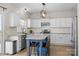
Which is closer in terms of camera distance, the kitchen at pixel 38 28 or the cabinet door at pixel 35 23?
the kitchen at pixel 38 28

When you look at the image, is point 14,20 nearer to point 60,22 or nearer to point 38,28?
point 38,28

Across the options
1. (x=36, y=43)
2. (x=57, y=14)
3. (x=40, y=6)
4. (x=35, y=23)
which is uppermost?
(x=40, y=6)

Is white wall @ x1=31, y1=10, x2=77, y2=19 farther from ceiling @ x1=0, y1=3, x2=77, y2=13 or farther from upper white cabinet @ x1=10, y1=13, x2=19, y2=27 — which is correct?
upper white cabinet @ x1=10, y1=13, x2=19, y2=27

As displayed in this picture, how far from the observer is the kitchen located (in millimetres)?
4551

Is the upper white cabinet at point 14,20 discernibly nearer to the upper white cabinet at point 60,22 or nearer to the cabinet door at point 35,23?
the cabinet door at point 35,23

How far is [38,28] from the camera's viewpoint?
5.25m

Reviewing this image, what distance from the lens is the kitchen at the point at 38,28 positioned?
14.9 feet

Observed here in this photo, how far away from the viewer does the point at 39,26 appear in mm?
5367

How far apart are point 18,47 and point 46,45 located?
1.13 m

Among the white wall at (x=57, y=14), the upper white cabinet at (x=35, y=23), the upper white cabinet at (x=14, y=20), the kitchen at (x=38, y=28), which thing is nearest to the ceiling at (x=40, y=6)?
the kitchen at (x=38, y=28)

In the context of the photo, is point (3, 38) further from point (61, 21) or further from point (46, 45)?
point (61, 21)

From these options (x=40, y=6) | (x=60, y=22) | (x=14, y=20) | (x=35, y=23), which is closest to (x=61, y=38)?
(x=60, y=22)

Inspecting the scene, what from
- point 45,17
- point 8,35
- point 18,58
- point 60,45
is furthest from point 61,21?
point 18,58

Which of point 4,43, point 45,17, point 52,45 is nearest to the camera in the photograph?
point 4,43
